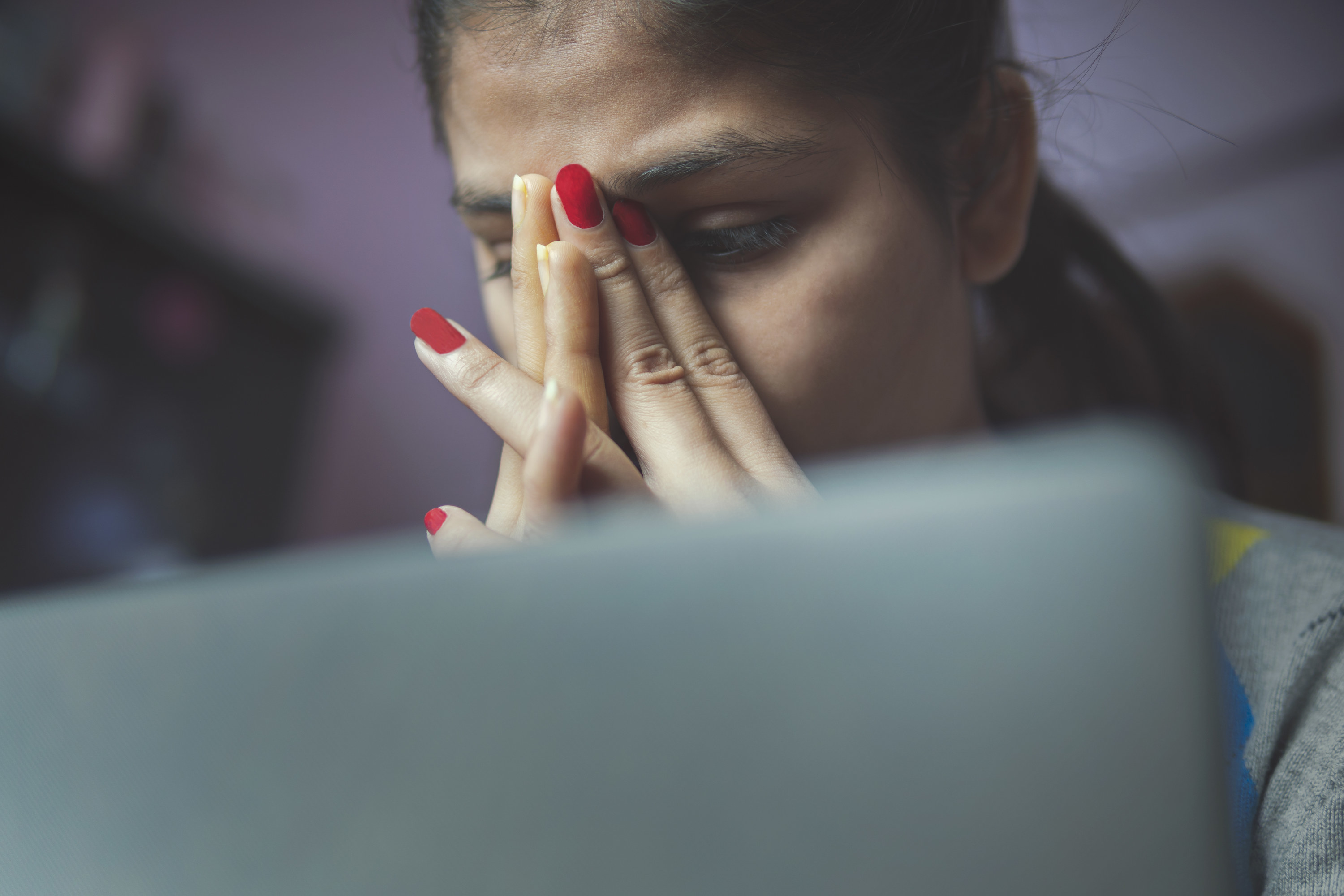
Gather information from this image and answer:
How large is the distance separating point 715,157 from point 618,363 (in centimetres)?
16

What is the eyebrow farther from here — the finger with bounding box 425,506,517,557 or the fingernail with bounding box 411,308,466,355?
the finger with bounding box 425,506,517,557

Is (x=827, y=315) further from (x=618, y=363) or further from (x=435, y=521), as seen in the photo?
(x=435, y=521)

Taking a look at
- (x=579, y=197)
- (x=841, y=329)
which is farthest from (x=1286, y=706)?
(x=579, y=197)

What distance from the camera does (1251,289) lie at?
1.91 meters

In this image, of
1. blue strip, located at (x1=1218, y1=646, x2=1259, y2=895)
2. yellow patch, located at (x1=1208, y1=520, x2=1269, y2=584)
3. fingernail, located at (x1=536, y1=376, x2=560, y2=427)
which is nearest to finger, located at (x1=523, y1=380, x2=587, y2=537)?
fingernail, located at (x1=536, y1=376, x2=560, y2=427)

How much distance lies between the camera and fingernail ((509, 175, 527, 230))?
60 centimetres

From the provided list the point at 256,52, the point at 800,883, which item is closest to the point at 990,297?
the point at 800,883

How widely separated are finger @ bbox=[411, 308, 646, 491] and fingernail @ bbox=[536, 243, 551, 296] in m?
0.07

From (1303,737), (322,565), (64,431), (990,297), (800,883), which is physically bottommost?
(1303,737)

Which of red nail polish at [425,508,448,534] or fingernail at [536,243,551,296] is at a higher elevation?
fingernail at [536,243,551,296]

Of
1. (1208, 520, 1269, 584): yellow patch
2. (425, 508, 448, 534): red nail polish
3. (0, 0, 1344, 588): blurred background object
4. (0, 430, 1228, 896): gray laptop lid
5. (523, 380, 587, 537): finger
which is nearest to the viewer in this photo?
(0, 430, 1228, 896): gray laptop lid

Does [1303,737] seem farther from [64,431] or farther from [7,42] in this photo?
[7,42]

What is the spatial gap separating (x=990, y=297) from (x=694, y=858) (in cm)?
90

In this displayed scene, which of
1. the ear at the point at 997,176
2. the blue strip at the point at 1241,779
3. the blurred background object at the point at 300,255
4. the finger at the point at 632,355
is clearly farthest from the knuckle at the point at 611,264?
the blurred background object at the point at 300,255
